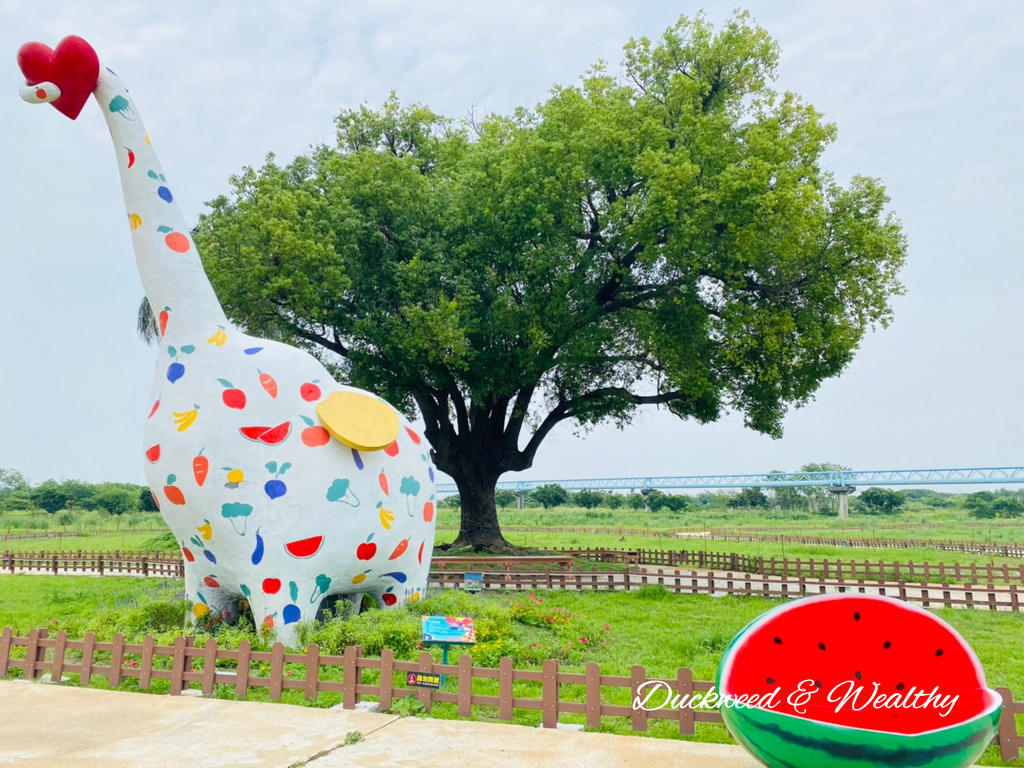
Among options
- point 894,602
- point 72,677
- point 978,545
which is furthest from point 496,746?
point 978,545

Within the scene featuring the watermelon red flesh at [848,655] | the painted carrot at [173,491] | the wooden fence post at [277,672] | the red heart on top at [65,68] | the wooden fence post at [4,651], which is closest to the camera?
the watermelon red flesh at [848,655]

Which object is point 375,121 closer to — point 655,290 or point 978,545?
point 655,290

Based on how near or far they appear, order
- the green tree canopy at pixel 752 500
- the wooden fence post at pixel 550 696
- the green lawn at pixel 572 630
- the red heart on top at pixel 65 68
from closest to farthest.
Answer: the wooden fence post at pixel 550 696 → the green lawn at pixel 572 630 → the red heart on top at pixel 65 68 → the green tree canopy at pixel 752 500

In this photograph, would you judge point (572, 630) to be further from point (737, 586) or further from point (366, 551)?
point (737, 586)

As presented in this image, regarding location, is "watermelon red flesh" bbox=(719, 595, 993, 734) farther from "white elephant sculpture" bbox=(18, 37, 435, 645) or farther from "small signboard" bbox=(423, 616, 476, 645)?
"white elephant sculpture" bbox=(18, 37, 435, 645)

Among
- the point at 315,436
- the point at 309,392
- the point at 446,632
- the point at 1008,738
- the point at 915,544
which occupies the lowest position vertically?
the point at 915,544

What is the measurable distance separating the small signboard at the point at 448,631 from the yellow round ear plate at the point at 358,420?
2.85 meters

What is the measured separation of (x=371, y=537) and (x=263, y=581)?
1420 millimetres

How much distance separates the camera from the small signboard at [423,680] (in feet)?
22.8

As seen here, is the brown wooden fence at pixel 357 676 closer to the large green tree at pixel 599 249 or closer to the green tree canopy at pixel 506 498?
the large green tree at pixel 599 249

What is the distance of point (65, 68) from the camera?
894 centimetres

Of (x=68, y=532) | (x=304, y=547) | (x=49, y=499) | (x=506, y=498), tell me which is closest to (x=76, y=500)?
(x=49, y=499)

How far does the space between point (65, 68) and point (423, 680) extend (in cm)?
804

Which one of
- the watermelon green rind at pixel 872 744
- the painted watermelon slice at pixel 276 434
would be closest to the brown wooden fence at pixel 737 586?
the painted watermelon slice at pixel 276 434
